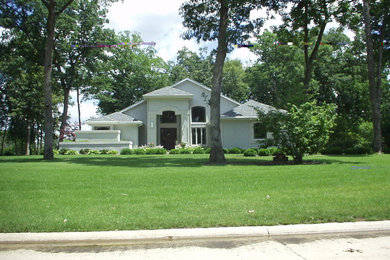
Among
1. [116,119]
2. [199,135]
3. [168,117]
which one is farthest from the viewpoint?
[168,117]

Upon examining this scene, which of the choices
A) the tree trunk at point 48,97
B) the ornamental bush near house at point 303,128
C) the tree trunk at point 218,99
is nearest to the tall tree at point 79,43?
the tree trunk at point 48,97

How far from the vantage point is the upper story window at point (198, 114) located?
1291 inches

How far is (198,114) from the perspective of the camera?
33000mm

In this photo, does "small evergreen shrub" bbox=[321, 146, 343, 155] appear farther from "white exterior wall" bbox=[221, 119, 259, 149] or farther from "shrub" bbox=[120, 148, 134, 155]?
"shrub" bbox=[120, 148, 134, 155]

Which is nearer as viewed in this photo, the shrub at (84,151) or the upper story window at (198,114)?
the shrub at (84,151)

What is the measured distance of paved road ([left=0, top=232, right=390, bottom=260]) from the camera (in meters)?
4.13

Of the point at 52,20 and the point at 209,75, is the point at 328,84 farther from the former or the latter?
the point at 52,20

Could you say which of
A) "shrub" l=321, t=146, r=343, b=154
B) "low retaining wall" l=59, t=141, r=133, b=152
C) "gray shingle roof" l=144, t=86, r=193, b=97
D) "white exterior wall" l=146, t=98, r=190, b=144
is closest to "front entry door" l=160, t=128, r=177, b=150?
"white exterior wall" l=146, t=98, r=190, b=144

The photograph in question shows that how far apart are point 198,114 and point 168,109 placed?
3.44 meters

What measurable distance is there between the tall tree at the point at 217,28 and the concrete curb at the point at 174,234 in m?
11.5

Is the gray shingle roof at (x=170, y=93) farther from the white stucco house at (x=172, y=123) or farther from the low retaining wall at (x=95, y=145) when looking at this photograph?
the low retaining wall at (x=95, y=145)

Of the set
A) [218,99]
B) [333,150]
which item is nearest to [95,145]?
[218,99]

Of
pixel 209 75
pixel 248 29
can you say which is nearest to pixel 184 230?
pixel 248 29

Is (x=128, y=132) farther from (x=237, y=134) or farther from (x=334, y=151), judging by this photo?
(x=334, y=151)
